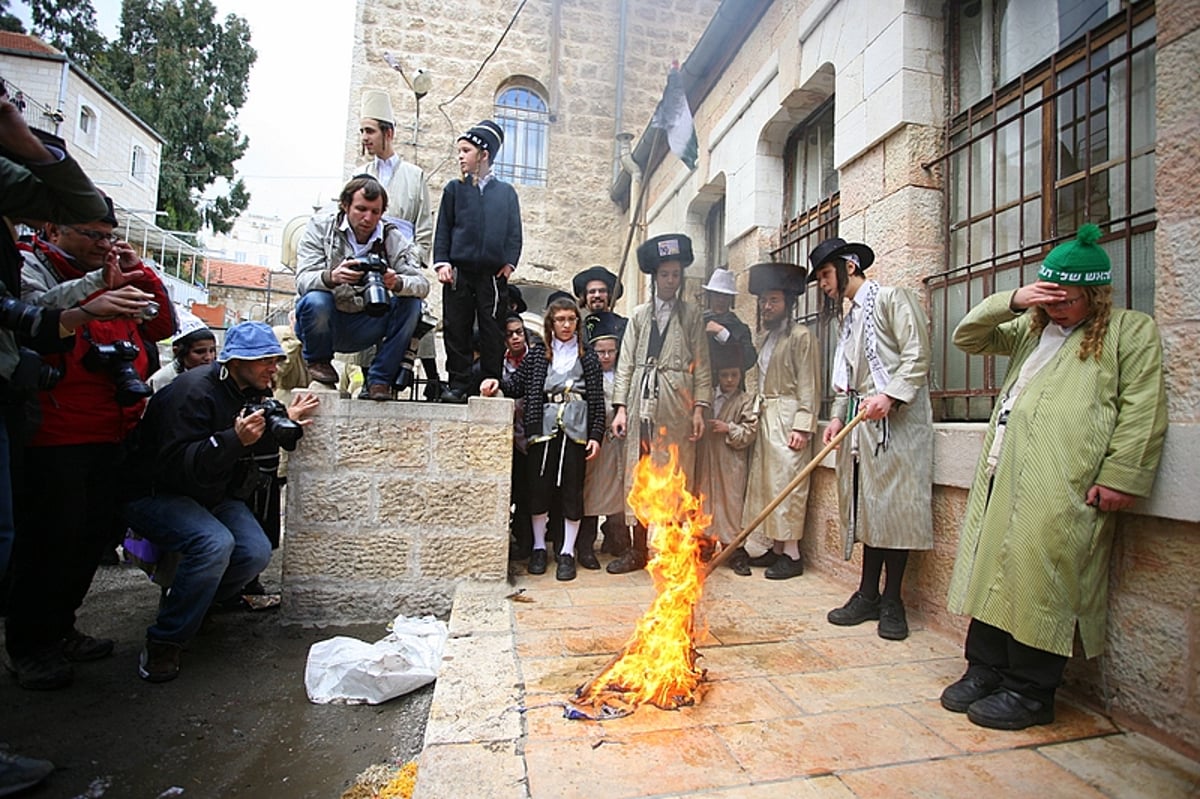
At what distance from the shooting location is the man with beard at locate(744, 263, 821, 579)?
457cm

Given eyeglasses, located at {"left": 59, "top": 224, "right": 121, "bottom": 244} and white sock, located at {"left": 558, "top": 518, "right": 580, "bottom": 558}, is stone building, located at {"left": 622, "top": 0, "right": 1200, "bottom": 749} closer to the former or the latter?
white sock, located at {"left": 558, "top": 518, "right": 580, "bottom": 558}

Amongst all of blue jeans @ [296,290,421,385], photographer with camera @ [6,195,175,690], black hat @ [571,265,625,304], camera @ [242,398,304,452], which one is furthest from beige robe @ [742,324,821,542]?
photographer with camera @ [6,195,175,690]

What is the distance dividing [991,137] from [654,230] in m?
6.66

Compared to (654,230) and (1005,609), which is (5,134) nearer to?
(1005,609)

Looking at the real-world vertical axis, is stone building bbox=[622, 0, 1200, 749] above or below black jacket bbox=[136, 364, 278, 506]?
above

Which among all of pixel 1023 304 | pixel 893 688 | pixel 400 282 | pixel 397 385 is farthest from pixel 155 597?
pixel 1023 304

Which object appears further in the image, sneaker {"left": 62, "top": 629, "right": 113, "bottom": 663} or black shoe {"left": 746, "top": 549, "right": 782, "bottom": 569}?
black shoe {"left": 746, "top": 549, "right": 782, "bottom": 569}

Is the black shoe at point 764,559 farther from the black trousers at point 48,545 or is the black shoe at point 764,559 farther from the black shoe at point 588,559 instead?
the black trousers at point 48,545

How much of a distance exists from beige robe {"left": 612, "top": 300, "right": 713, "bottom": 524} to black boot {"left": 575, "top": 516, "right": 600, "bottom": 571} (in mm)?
310

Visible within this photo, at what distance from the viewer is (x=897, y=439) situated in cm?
345

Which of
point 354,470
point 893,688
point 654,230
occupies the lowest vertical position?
point 893,688

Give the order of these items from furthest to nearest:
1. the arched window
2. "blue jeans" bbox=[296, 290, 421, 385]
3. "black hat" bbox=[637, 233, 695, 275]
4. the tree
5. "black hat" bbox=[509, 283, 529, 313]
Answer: the tree → the arched window → "black hat" bbox=[509, 283, 529, 313] → "black hat" bbox=[637, 233, 695, 275] → "blue jeans" bbox=[296, 290, 421, 385]

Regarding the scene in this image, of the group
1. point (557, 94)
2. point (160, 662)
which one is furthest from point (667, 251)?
point (557, 94)

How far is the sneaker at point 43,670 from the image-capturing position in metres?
3.05
